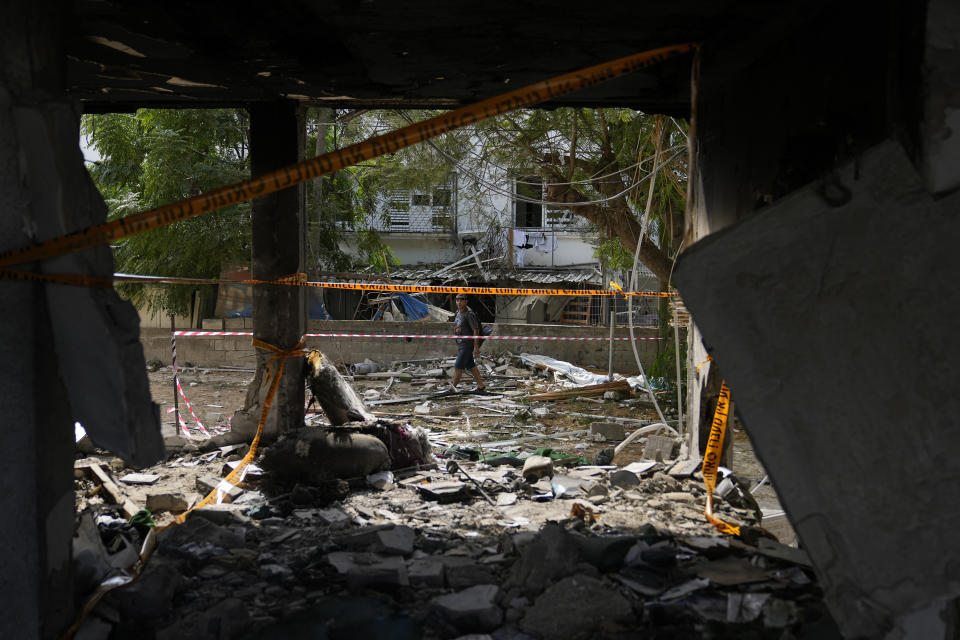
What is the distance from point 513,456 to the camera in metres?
6.74

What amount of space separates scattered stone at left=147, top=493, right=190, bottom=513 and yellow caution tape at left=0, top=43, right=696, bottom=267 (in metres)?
3.03

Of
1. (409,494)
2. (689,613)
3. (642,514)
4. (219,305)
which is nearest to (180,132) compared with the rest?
(219,305)

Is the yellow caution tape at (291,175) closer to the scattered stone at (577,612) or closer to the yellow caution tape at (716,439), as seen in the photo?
the scattered stone at (577,612)

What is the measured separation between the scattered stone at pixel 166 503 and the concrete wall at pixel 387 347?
10040 mm

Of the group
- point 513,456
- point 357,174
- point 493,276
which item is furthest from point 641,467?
point 493,276

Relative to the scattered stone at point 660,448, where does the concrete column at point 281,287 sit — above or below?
above

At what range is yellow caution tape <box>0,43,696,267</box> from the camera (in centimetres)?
258

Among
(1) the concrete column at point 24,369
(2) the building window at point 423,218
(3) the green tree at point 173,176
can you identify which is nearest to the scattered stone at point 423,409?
(3) the green tree at point 173,176

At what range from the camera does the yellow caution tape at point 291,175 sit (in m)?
2.58

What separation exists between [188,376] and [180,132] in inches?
243

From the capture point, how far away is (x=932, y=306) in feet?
7.17

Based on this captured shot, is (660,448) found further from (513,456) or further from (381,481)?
(381,481)

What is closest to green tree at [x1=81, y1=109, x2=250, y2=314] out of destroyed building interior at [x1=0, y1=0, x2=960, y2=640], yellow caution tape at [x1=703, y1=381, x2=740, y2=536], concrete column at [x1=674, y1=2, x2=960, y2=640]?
destroyed building interior at [x1=0, y1=0, x2=960, y2=640]

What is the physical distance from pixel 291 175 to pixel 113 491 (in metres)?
3.73
